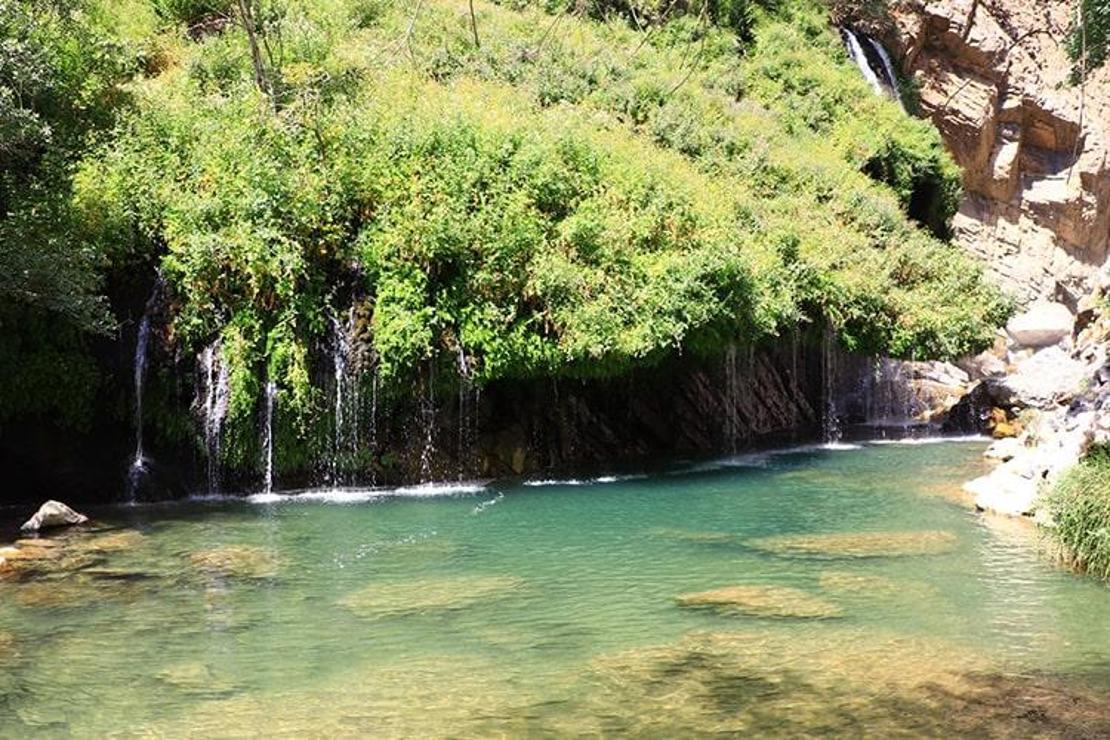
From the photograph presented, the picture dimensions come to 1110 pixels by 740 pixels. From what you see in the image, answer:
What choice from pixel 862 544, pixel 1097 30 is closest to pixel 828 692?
pixel 862 544

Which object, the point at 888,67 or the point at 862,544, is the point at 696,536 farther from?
the point at 888,67

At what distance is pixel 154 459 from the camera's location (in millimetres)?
18594

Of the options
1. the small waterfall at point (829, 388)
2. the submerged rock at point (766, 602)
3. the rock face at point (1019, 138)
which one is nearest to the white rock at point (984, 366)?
the rock face at point (1019, 138)

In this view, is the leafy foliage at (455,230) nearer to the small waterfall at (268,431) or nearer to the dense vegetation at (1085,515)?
the small waterfall at (268,431)

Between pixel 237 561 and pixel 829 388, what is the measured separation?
1912 cm

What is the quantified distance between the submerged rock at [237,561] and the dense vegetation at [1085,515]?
917 cm

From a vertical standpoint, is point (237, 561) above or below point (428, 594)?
above

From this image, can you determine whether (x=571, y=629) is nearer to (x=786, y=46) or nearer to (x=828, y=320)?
(x=828, y=320)

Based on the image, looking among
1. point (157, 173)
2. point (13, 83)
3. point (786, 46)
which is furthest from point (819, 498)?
point (786, 46)

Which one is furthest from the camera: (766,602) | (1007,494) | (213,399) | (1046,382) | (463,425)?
(1046,382)

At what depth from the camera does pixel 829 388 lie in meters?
28.8

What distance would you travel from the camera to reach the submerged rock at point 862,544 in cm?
1362

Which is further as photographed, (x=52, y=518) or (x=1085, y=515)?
(x=52, y=518)

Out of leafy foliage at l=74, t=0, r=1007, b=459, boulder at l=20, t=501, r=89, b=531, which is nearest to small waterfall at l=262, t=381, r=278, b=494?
leafy foliage at l=74, t=0, r=1007, b=459
